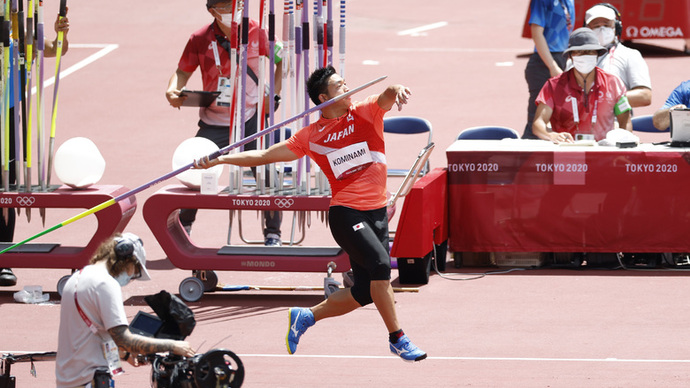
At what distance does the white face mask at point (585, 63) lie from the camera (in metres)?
12.0

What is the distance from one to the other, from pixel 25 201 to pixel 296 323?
339 centimetres

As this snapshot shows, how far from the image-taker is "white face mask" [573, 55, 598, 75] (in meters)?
12.0

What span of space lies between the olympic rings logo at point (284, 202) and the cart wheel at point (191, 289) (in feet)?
3.06

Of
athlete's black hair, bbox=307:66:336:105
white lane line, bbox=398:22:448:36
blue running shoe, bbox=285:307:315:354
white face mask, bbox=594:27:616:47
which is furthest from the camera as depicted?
white lane line, bbox=398:22:448:36

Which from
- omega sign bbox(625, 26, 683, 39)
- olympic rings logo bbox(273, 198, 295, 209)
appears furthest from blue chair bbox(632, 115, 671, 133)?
omega sign bbox(625, 26, 683, 39)

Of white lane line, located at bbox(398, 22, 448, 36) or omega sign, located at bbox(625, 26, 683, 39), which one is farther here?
white lane line, located at bbox(398, 22, 448, 36)

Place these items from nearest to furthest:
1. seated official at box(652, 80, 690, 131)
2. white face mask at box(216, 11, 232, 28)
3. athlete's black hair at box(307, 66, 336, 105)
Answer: athlete's black hair at box(307, 66, 336, 105) < white face mask at box(216, 11, 232, 28) < seated official at box(652, 80, 690, 131)

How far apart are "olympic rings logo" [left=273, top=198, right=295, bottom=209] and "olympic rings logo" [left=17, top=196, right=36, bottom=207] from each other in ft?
6.84

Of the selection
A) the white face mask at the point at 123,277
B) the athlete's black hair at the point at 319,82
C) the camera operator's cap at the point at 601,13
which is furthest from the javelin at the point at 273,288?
the white face mask at the point at 123,277

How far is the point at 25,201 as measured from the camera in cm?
1104

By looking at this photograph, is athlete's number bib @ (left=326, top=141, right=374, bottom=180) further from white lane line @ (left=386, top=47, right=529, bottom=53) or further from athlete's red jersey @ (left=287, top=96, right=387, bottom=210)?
white lane line @ (left=386, top=47, right=529, bottom=53)

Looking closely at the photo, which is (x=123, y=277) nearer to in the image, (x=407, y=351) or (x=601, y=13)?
(x=407, y=351)

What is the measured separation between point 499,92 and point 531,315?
1069 centimetres

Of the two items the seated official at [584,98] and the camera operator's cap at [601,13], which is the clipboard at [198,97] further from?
the camera operator's cap at [601,13]
